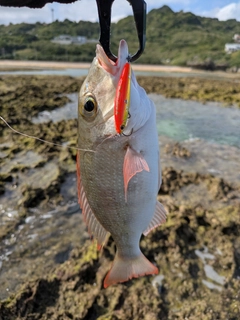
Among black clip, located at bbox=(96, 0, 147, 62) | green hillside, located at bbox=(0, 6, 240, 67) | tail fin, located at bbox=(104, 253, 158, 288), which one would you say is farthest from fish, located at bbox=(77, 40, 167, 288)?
green hillside, located at bbox=(0, 6, 240, 67)

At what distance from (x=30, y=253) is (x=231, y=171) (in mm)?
6185

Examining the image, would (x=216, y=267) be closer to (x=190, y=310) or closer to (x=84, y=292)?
(x=190, y=310)

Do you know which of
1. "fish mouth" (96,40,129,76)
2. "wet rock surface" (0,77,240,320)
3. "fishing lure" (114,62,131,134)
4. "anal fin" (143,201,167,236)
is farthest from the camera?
"wet rock surface" (0,77,240,320)

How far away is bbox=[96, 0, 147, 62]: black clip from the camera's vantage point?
1849 mm

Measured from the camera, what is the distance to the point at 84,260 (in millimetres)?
4672

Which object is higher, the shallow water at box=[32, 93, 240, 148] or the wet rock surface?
the wet rock surface

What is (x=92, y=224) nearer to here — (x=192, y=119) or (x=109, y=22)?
(x=109, y=22)

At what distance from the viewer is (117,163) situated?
2.04 metres

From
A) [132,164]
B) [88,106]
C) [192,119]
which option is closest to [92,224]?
[132,164]

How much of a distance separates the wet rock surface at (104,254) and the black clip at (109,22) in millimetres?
3195

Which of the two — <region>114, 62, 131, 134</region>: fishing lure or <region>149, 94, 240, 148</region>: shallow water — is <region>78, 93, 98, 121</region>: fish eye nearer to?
<region>114, 62, 131, 134</region>: fishing lure

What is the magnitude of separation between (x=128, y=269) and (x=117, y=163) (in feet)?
3.00

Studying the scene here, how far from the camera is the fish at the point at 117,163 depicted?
186cm

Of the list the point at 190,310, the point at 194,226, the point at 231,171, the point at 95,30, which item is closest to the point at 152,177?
the point at 190,310
